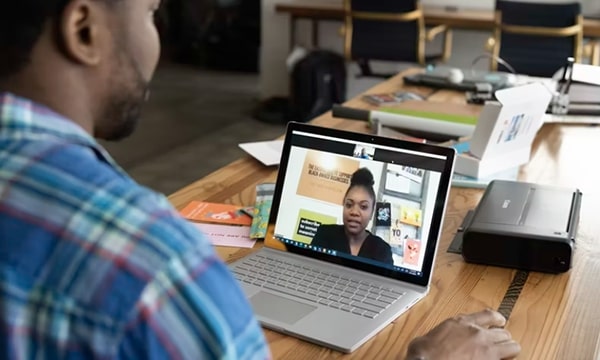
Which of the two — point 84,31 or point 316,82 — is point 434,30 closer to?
point 316,82

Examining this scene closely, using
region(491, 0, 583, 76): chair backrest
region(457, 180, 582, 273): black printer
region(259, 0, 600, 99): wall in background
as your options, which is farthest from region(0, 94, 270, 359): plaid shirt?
region(259, 0, 600, 99): wall in background

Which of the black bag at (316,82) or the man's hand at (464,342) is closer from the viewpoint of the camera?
the man's hand at (464,342)

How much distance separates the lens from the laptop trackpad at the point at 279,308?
1238mm

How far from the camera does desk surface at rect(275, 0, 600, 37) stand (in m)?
4.68

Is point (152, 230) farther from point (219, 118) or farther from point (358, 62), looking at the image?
point (219, 118)

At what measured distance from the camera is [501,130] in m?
1.89

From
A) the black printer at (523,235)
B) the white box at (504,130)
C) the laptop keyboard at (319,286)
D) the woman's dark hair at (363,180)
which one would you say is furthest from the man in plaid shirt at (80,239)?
the white box at (504,130)

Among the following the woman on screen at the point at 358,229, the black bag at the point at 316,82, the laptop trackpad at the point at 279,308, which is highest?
the woman on screen at the point at 358,229

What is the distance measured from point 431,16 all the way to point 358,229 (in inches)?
147

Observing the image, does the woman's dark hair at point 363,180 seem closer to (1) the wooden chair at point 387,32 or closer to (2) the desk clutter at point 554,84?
(2) the desk clutter at point 554,84

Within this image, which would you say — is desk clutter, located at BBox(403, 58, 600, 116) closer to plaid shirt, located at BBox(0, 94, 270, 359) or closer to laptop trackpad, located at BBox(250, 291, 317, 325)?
laptop trackpad, located at BBox(250, 291, 317, 325)

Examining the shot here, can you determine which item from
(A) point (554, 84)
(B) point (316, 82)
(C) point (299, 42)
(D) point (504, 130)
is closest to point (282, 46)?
(C) point (299, 42)

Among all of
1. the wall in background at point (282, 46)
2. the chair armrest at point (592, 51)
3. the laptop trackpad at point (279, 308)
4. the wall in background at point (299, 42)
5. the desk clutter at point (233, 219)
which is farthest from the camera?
the wall in background at point (282, 46)

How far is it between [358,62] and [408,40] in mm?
379
